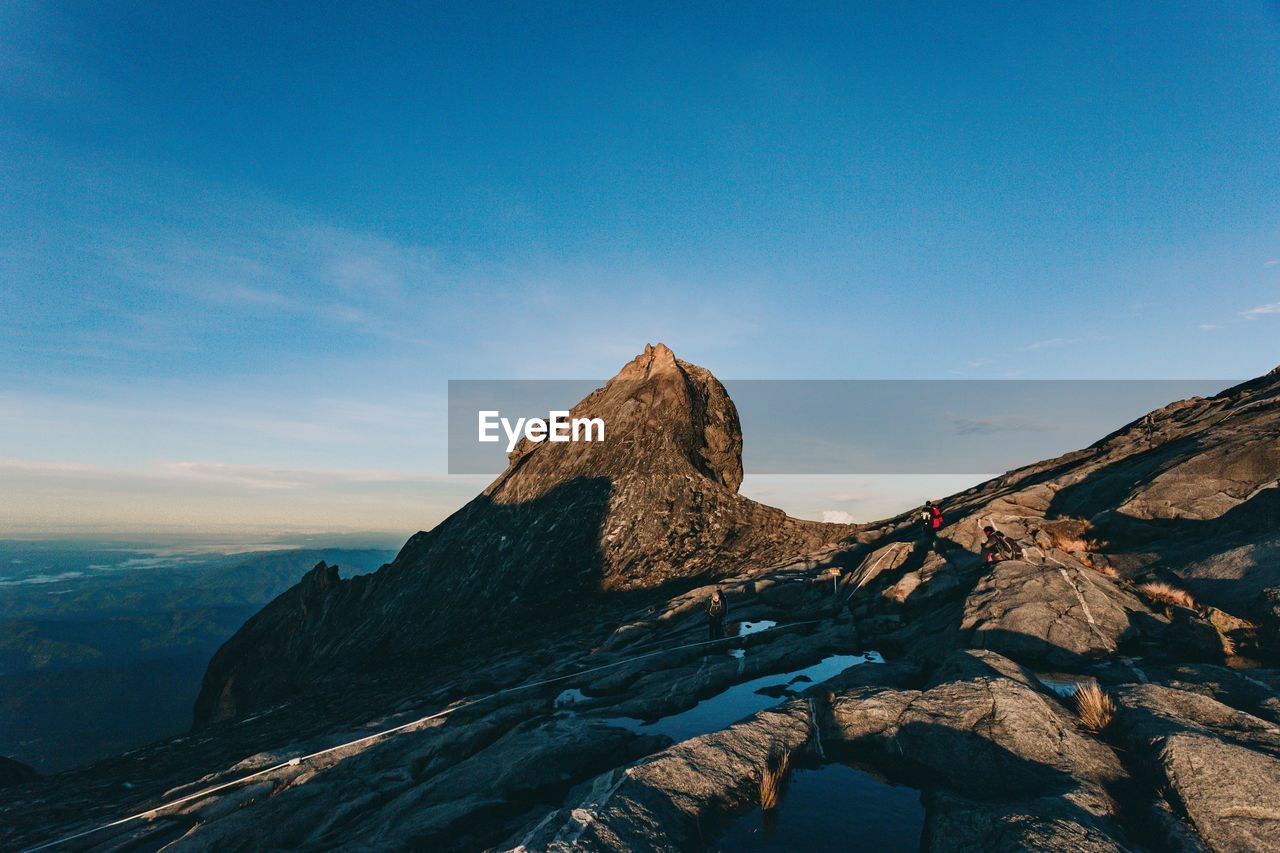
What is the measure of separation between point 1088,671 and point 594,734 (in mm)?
12307

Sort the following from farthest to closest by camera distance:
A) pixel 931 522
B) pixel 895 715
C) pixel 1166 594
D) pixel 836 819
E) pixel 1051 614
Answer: pixel 931 522
pixel 1166 594
pixel 1051 614
pixel 895 715
pixel 836 819

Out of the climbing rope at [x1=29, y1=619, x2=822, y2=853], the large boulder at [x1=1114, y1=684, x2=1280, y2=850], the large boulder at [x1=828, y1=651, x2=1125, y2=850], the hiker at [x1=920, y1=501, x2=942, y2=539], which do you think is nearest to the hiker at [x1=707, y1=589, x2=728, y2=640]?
the climbing rope at [x1=29, y1=619, x2=822, y2=853]

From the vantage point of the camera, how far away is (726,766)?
10.1 m

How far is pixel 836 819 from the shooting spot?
922 centimetres

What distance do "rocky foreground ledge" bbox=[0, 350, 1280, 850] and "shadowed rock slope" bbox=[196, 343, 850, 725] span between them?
397 inches

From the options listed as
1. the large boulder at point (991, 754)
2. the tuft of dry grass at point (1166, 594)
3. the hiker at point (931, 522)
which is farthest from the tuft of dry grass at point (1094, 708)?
the hiker at point (931, 522)

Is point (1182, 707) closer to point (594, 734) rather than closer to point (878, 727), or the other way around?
point (878, 727)

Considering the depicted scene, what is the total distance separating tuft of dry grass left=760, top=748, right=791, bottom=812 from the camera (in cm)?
966

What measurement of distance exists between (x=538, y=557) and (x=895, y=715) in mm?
33656

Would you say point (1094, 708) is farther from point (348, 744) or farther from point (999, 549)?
point (348, 744)

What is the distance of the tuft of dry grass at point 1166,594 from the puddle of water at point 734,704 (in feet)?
26.2

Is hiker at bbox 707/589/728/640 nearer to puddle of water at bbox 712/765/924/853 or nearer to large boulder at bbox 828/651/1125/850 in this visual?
large boulder at bbox 828/651/1125/850

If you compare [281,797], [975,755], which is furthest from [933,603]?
→ [281,797]

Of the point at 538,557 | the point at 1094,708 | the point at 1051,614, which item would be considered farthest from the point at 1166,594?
the point at 538,557
